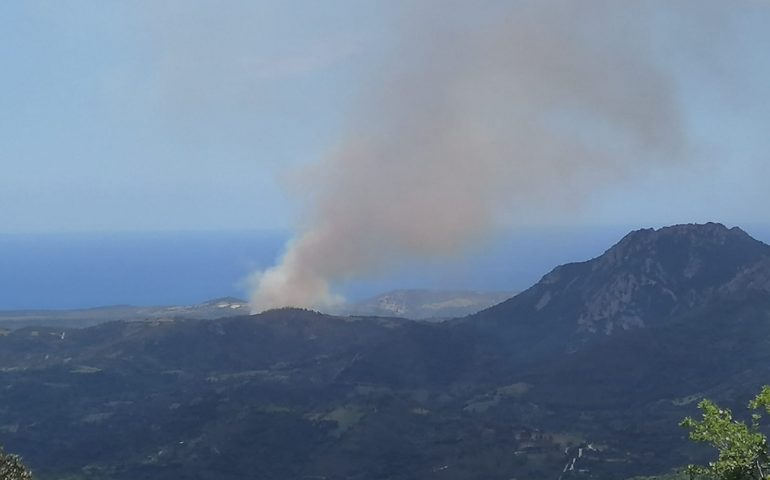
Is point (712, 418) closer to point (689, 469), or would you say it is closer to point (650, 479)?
point (689, 469)

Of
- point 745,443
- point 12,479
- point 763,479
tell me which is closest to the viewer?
point 763,479

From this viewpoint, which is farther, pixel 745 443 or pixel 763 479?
pixel 745 443

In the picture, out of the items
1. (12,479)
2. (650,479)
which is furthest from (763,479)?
(650,479)

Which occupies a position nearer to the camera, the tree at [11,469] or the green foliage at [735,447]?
the green foliage at [735,447]

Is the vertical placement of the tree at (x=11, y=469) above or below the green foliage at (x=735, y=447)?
below

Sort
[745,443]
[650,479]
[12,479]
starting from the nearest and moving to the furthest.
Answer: [745,443]
[12,479]
[650,479]

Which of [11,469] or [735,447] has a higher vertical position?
[735,447]

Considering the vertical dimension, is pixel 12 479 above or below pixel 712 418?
below

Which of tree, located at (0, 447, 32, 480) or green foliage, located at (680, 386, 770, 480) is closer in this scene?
green foliage, located at (680, 386, 770, 480)

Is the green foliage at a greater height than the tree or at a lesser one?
greater

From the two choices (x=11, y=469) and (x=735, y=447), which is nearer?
(x=735, y=447)

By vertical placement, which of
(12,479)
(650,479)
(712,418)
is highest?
(712,418)
